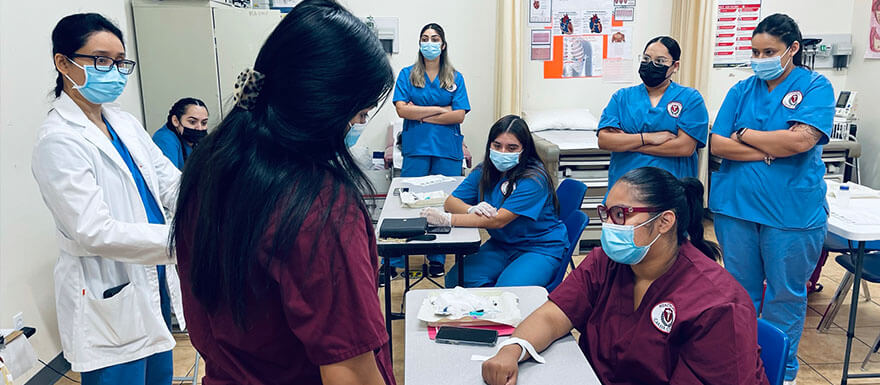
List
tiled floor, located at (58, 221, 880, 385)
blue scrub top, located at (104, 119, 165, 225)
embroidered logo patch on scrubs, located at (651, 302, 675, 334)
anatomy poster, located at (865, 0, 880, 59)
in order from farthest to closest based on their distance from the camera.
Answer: anatomy poster, located at (865, 0, 880, 59), tiled floor, located at (58, 221, 880, 385), blue scrub top, located at (104, 119, 165, 225), embroidered logo patch on scrubs, located at (651, 302, 675, 334)

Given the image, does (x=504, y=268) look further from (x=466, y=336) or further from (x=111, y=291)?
(x=111, y=291)

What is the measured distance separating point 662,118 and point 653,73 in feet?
0.70

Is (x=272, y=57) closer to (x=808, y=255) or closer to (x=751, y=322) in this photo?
(x=751, y=322)

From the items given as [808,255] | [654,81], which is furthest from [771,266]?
[654,81]

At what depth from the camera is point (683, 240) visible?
5.23 ft

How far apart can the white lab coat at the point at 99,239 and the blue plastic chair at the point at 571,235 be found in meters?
1.52

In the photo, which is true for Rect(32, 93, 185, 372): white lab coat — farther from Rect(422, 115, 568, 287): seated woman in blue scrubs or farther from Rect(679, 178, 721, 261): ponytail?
Rect(679, 178, 721, 261): ponytail

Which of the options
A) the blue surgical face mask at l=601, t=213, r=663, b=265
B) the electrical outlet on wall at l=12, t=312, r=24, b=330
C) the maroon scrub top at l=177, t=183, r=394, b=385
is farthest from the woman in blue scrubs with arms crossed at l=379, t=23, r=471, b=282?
the maroon scrub top at l=177, t=183, r=394, b=385

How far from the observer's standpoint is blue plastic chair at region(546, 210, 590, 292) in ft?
8.32

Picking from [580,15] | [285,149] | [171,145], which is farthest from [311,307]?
[580,15]

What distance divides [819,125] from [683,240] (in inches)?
44.4

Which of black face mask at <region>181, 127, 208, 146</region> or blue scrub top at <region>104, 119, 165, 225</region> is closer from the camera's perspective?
blue scrub top at <region>104, 119, 165, 225</region>

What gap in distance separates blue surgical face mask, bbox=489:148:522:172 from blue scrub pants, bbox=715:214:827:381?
0.92m

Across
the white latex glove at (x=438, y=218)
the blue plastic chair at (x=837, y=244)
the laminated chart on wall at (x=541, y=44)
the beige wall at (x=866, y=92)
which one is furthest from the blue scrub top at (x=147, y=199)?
the beige wall at (x=866, y=92)
